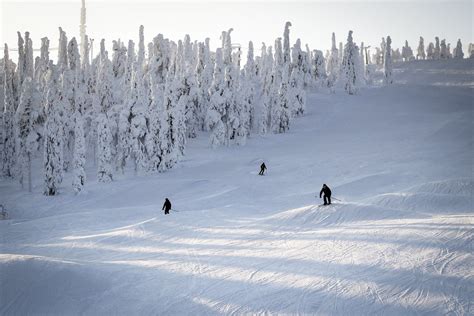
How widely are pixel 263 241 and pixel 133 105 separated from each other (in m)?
29.8

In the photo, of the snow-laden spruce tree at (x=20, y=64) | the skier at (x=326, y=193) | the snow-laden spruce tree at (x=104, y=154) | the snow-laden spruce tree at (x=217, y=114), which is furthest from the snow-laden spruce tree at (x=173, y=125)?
the snow-laden spruce tree at (x=20, y=64)

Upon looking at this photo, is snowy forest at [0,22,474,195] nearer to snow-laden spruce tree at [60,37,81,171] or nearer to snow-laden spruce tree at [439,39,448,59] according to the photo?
snow-laden spruce tree at [60,37,81,171]

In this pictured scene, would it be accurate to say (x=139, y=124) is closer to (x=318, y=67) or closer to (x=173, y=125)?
(x=173, y=125)

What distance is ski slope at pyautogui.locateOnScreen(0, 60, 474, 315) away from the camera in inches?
454

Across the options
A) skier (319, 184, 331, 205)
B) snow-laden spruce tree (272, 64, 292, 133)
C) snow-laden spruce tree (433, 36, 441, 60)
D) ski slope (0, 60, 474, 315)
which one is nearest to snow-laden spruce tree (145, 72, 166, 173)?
ski slope (0, 60, 474, 315)

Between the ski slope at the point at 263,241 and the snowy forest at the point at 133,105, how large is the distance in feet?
13.6

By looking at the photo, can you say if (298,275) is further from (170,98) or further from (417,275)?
(170,98)

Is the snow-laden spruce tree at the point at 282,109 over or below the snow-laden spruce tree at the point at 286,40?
below

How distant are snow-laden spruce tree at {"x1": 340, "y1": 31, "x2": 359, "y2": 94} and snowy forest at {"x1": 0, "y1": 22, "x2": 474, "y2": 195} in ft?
0.64

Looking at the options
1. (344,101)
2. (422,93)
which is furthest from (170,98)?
(422,93)

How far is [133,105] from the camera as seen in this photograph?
137ft

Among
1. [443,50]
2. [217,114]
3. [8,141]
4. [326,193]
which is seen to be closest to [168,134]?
[217,114]

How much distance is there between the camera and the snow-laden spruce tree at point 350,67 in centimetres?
7188

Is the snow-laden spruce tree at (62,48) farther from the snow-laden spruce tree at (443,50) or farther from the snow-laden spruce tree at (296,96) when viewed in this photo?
the snow-laden spruce tree at (443,50)
